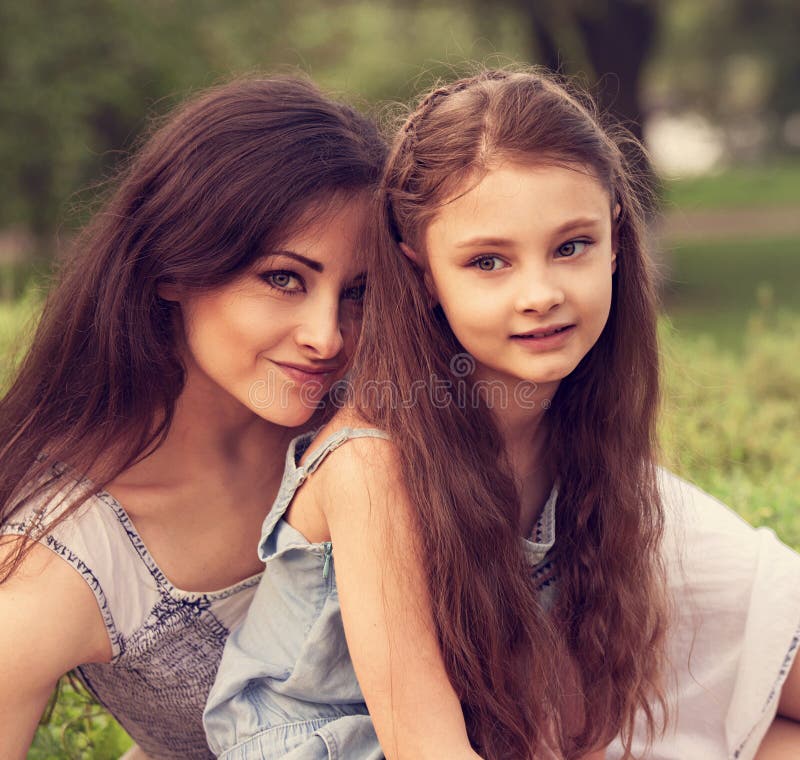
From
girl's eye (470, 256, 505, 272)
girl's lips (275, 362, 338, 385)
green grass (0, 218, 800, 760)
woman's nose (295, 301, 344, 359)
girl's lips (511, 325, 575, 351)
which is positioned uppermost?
girl's eye (470, 256, 505, 272)

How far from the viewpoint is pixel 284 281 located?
2.40 m

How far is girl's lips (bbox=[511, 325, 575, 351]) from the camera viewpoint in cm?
209

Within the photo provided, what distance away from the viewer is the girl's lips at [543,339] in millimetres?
2094

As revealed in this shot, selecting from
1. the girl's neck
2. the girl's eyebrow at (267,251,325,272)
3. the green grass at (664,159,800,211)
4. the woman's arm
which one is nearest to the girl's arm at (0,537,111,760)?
the girl's eyebrow at (267,251,325,272)

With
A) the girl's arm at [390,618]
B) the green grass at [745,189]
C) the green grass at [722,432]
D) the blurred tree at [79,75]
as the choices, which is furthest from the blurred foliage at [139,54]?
the green grass at [745,189]

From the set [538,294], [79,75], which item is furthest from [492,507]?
[79,75]

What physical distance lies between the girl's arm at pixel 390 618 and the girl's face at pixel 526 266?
13.1 inches

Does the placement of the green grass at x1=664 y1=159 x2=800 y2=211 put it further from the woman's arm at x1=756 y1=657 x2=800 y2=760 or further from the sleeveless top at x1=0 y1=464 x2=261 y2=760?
the sleeveless top at x1=0 y1=464 x2=261 y2=760

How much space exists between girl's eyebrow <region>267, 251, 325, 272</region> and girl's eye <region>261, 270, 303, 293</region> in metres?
0.04

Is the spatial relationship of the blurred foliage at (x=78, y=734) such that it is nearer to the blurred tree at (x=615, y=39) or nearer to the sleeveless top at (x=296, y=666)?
the sleeveless top at (x=296, y=666)

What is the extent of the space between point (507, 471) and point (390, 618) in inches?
17.1

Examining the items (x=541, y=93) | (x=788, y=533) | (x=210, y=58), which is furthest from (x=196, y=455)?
(x=210, y=58)

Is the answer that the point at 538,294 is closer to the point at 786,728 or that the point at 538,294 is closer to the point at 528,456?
the point at 528,456

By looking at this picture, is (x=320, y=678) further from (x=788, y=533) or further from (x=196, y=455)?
(x=788, y=533)
